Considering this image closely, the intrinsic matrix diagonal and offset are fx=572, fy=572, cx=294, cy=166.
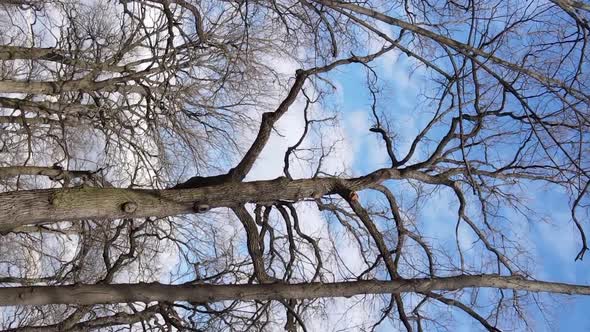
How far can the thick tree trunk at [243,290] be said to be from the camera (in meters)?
5.95

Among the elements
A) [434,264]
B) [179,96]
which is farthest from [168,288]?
[179,96]

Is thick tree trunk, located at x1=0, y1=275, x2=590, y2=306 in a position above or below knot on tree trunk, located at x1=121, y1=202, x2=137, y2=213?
below

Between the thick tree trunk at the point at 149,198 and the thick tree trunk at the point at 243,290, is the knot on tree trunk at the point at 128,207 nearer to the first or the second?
the thick tree trunk at the point at 149,198

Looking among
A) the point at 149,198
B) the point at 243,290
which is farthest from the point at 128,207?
the point at 243,290

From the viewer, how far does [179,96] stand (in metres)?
11.2

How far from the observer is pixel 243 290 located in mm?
6215

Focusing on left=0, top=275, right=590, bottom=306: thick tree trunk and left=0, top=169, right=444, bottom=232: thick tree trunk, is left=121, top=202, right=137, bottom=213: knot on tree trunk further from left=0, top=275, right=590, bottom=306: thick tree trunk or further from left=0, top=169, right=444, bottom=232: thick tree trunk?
left=0, top=275, right=590, bottom=306: thick tree trunk

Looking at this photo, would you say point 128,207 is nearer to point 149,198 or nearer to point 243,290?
point 149,198

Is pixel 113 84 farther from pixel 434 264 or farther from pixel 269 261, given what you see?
pixel 434 264

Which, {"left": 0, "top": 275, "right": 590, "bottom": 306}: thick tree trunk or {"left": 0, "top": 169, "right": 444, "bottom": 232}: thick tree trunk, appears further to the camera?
{"left": 0, "top": 275, "right": 590, "bottom": 306}: thick tree trunk

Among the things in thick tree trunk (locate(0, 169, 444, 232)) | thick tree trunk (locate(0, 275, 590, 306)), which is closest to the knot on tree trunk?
thick tree trunk (locate(0, 169, 444, 232))

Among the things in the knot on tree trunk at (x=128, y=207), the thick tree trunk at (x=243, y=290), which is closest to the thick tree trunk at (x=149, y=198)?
the knot on tree trunk at (x=128, y=207)

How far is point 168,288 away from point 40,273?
715 cm

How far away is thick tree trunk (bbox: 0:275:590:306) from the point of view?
19.5 ft
